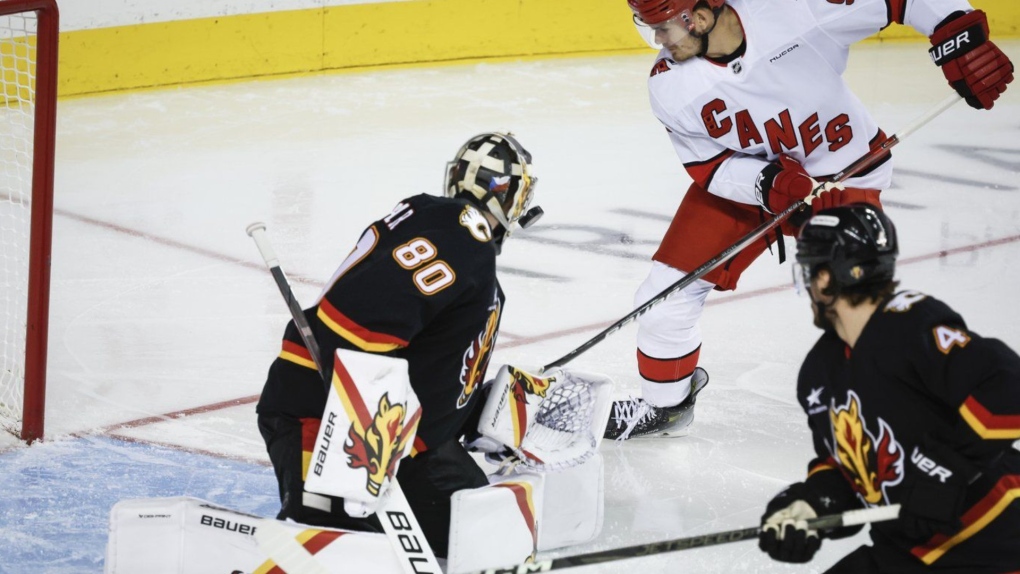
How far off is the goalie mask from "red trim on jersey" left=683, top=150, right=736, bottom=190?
102 cm

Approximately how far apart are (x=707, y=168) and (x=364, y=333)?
59.9 inches

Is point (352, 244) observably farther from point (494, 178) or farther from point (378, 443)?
point (378, 443)

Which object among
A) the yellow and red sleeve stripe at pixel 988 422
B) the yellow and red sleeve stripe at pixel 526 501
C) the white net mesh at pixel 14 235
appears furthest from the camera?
the white net mesh at pixel 14 235

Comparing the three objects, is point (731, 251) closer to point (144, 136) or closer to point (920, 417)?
point (920, 417)

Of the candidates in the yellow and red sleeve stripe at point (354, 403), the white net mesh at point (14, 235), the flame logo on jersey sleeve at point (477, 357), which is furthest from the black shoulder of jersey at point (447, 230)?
the white net mesh at point (14, 235)

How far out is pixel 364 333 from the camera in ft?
7.48

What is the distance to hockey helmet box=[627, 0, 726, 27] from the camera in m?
3.27

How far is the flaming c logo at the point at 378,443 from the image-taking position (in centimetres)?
221

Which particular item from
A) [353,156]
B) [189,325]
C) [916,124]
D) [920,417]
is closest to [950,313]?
[920,417]

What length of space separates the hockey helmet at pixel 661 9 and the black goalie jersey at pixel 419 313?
97 centimetres

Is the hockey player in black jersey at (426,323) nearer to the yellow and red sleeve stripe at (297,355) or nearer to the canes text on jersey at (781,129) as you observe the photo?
the yellow and red sleeve stripe at (297,355)

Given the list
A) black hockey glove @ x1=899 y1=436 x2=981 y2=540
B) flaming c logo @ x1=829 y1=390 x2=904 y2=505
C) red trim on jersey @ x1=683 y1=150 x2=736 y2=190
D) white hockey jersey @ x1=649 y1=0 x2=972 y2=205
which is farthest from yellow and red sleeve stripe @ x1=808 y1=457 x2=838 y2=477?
Answer: red trim on jersey @ x1=683 y1=150 x2=736 y2=190

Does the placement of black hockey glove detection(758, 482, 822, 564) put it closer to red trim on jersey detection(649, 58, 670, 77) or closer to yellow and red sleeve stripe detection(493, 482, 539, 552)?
yellow and red sleeve stripe detection(493, 482, 539, 552)

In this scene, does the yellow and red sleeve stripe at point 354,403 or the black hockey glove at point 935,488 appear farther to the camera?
the yellow and red sleeve stripe at point 354,403
